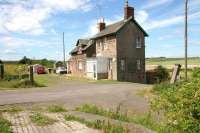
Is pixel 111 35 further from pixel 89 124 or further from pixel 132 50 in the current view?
pixel 89 124

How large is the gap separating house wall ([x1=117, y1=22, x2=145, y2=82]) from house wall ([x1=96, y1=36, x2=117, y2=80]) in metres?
0.54

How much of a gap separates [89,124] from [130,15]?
3127cm

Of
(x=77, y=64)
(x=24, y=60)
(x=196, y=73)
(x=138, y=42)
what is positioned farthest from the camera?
(x=24, y=60)

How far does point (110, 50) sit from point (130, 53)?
275 cm

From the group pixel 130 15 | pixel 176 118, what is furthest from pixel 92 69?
pixel 176 118

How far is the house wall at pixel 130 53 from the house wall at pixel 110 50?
541 millimetres

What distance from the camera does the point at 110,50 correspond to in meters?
38.8

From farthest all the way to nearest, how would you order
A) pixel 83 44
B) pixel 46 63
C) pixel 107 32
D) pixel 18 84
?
pixel 46 63
pixel 83 44
pixel 107 32
pixel 18 84

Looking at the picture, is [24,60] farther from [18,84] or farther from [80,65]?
[18,84]

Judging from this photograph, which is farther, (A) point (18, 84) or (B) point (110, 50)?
(B) point (110, 50)

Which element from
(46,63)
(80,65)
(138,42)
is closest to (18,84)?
(138,42)

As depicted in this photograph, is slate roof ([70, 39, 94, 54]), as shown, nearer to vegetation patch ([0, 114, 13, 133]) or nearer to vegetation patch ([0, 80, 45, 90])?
vegetation patch ([0, 80, 45, 90])

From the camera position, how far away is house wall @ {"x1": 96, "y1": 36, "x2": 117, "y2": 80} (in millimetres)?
37469

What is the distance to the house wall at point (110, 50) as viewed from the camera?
1475 inches
